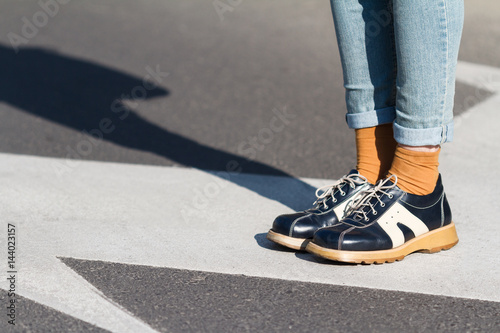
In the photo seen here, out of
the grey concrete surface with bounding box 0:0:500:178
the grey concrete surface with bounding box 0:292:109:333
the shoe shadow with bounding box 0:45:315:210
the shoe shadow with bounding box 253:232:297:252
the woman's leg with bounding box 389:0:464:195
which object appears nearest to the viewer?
the grey concrete surface with bounding box 0:292:109:333

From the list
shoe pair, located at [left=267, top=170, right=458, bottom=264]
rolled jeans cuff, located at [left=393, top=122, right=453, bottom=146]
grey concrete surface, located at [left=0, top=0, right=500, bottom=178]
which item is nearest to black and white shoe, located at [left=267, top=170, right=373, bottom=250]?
shoe pair, located at [left=267, top=170, right=458, bottom=264]

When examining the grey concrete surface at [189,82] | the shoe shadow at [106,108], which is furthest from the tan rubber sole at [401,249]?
the grey concrete surface at [189,82]

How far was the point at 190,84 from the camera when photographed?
5.00 metres

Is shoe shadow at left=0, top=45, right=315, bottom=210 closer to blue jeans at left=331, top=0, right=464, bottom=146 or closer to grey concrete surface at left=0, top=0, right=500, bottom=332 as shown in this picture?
grey concrete surface at left=0, top=0, right=500, bottom=332

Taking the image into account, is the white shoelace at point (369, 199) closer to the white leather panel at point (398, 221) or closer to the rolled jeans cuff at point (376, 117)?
the white leather panel at point (398, 221)

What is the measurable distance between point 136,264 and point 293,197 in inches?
36.2

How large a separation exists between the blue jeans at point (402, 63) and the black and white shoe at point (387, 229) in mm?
204

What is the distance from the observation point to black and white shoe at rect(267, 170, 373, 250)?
87.3 inches

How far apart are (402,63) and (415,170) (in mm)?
353

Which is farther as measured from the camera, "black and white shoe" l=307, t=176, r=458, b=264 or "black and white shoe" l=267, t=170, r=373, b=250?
"black and white shoe" l=267, t=170, r=373, b=250

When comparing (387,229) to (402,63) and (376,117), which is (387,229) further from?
(402,63)

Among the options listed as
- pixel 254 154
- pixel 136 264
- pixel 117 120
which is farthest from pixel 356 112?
pixel 117 120

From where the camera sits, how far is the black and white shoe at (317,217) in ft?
7.27

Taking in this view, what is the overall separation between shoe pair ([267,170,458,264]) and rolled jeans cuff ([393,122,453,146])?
151mm
